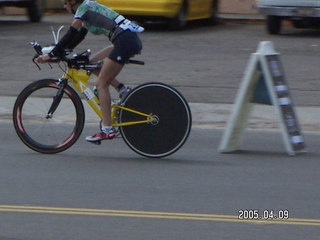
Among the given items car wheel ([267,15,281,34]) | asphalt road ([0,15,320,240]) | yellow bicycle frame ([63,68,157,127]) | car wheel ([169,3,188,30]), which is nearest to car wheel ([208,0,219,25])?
car wheel ([169,3,188,30])

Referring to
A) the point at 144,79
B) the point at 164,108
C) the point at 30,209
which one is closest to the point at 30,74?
the point at 144,79

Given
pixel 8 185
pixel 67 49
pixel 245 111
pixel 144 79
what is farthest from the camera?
pixel 144 79

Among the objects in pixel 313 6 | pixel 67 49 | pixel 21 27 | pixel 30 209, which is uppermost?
pixel 67 49

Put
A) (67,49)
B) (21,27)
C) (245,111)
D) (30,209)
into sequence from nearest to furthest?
(30,209) < (67,49) < (245,111) < (21,27)

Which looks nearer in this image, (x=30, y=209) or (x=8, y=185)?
(x=30, y=209)

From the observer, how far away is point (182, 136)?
880 centimetres

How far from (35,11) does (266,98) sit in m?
13.8

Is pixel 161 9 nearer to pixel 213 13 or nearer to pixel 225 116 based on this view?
pixel 213 13

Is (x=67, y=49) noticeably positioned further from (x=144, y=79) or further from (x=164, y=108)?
(x=144, y=79)

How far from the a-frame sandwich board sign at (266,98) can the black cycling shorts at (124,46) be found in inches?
53.6

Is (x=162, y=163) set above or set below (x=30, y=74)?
above

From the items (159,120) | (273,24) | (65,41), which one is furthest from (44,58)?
(273,24)

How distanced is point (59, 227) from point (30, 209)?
58 cm

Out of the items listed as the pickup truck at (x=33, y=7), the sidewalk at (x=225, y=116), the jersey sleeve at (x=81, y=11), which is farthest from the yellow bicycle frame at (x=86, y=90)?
the pickup truck at (x=33, y=7)
